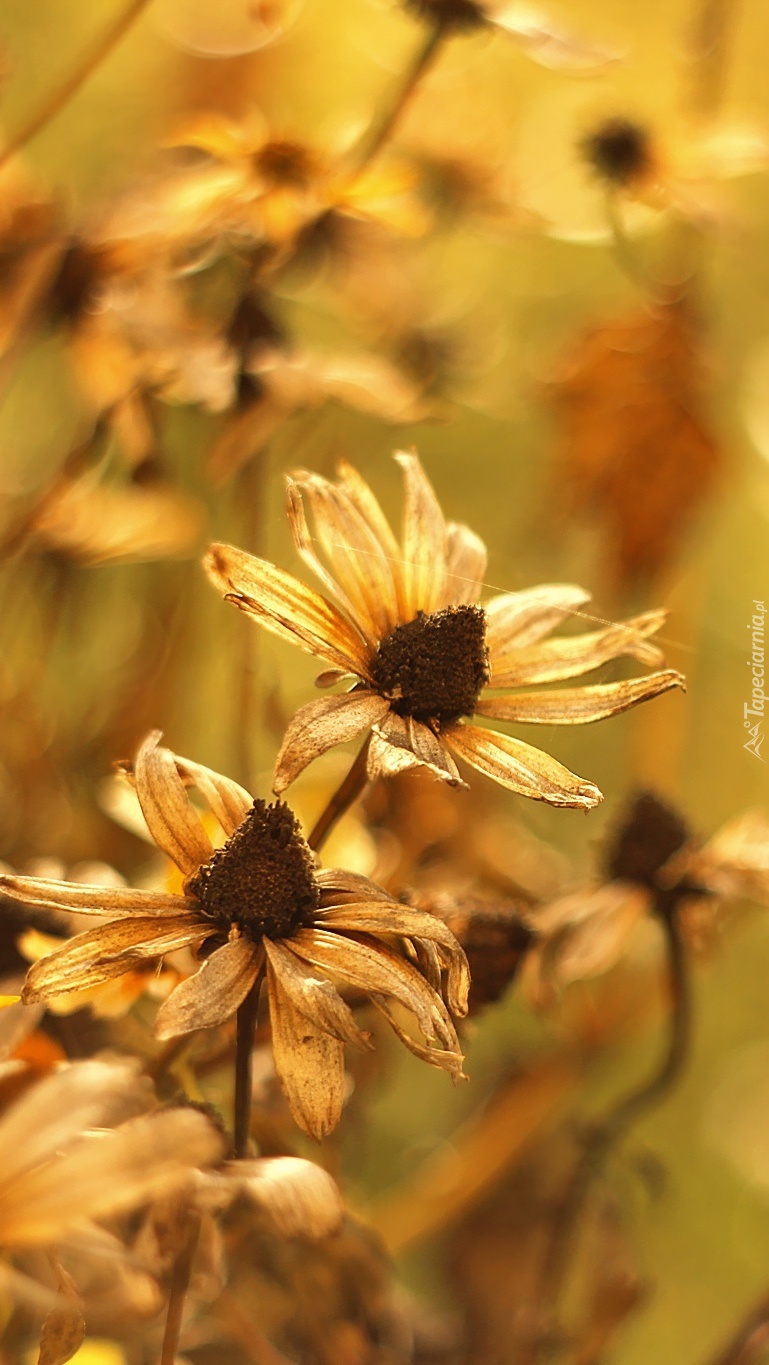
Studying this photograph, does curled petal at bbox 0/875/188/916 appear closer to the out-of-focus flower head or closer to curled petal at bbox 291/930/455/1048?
curled petal at bbox 291/930/455/1048

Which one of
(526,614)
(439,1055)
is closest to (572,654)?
(526,614)

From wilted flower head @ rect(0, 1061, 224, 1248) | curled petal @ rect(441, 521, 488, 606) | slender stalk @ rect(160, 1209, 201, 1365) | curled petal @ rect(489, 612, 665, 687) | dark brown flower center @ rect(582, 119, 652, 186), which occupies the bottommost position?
slender stalk @ rect(160, 1209, 201, 1365)

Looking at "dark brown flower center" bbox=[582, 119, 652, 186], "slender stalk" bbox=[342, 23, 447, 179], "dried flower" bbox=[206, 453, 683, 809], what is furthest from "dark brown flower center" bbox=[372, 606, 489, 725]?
"dark brown flower center" bbox=[582, 119, 652, 186]

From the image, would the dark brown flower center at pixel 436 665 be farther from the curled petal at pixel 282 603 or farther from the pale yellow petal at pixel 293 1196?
the pale yellow petal at pixel 293 1196

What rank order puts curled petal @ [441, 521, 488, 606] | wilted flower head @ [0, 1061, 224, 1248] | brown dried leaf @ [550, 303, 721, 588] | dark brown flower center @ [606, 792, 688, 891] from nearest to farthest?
wilted flower head @ [0, 1061, 224, 1248]
curled petal @ [441, 521, 488, 606]
dark brown flower center @ [606, 792, 688, 891]
brown dried leaf @ [550, 303, 721, 588]

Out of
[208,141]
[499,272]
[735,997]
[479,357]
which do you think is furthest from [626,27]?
[735,997]

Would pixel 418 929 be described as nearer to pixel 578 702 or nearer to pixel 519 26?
pixel 578 702

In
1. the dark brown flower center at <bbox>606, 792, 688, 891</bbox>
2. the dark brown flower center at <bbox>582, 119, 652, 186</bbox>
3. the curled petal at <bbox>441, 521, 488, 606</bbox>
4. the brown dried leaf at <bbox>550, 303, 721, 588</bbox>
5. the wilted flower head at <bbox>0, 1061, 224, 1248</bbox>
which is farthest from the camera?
the brown dried leaf at <bbox>550, 303, 721, 588</bbox>
